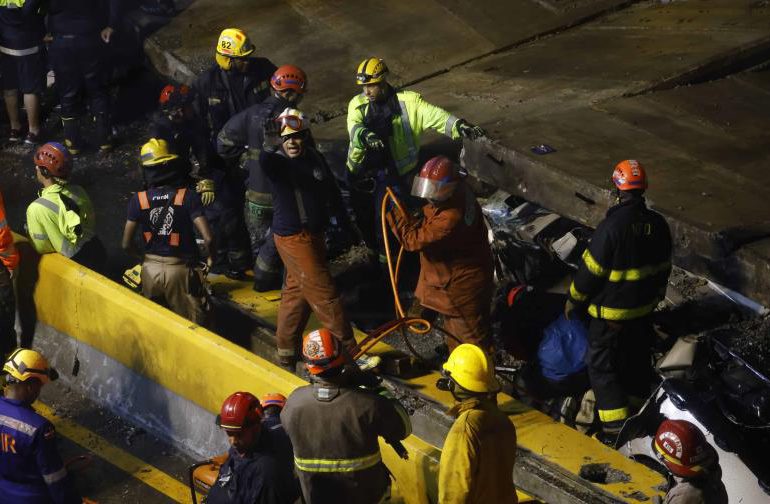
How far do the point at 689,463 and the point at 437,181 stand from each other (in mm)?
2567

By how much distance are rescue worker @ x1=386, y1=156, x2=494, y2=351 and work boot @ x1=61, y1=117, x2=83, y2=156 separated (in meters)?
5.35

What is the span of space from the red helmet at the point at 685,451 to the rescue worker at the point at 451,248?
2.31 m

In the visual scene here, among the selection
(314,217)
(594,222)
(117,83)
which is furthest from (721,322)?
(117,83)

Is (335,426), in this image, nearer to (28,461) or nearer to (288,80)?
(28,461)

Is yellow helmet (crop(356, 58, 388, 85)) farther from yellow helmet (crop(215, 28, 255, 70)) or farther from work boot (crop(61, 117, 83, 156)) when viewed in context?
work boot (crop(61, 117, 83, 156))

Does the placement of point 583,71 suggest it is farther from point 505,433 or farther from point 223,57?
point 505,433

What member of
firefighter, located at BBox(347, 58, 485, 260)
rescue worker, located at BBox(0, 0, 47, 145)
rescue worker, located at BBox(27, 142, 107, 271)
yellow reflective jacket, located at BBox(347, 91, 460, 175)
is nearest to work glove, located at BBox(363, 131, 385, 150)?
firefighter, located at BBox(347, 58, 485, 260)

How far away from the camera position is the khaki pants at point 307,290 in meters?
8.55

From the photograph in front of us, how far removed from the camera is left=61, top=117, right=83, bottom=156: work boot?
12547 millimetres

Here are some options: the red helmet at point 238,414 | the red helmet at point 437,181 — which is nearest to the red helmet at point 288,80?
the red helmet at point 437,181

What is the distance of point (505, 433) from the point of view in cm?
634

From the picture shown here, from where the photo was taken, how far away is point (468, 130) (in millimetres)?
9750

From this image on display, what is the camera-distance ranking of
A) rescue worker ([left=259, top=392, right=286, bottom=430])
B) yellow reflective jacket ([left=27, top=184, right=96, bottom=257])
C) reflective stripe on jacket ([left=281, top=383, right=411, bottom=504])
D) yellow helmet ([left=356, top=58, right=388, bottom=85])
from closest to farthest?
reflective stripe on jacket ([left=281, top=383, right=411, bottom=504]) < rescue worker ([left=259, top=392, right=286, bottom=430]) < yellow reflective jacket ([left=27, top=184, right=96, bottom=257]) < yellow helmet ([left=356, top=58, right=388, bottom=85])

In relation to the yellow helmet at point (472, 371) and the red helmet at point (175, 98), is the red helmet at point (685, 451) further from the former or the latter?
the red helmet at point (175, 98)
